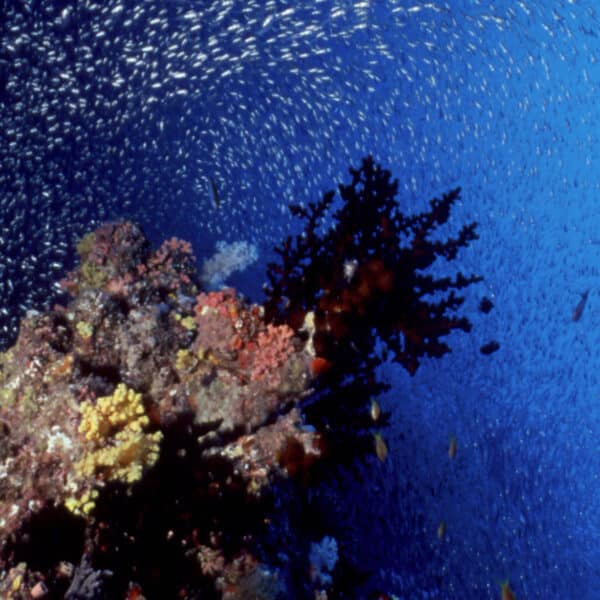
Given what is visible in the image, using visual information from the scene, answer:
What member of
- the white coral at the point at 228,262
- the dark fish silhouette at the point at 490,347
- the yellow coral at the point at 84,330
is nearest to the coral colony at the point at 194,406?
the yellow coral at the point at 84,330

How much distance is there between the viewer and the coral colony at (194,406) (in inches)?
164

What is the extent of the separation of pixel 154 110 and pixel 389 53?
370 inches

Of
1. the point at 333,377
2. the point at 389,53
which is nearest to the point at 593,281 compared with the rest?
the point at 389,53

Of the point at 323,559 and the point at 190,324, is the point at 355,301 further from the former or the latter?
the point at 323,559

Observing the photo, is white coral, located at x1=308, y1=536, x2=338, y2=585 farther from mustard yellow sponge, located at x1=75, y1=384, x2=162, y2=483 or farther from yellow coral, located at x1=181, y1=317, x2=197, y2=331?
yellow coral, located at x1=181, y1=317, x2=197, y2=331

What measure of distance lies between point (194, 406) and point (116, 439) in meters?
1.12

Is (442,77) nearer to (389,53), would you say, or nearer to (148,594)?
(389,53)

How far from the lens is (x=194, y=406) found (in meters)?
5.56

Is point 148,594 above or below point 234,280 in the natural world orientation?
below

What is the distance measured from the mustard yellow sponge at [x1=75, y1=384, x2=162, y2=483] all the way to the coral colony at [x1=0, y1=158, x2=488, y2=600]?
0.5 inches

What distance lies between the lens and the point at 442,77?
43.5m

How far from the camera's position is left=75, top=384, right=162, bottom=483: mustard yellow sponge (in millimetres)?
4402

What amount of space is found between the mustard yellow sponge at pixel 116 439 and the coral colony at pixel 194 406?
14mm

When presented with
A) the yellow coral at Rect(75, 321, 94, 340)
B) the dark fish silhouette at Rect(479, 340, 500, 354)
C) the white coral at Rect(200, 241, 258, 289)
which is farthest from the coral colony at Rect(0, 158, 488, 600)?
the white coral at Rect(200, 241, 258, 289)
